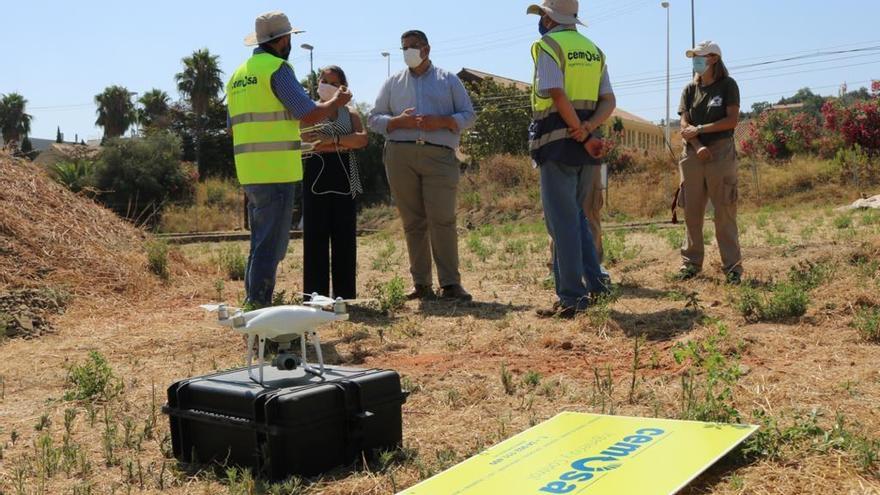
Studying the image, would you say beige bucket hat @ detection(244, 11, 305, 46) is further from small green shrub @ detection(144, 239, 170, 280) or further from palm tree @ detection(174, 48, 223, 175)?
palm tree @ detection(174, 48, 223, 175)

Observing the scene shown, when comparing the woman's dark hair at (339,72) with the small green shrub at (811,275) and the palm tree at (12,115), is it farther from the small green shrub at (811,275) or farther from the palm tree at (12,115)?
the palm tree at (12,115)

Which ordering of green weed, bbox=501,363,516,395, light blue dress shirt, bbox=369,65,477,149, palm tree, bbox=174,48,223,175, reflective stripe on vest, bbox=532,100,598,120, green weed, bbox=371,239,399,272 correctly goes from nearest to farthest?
green weed, bbox=501,363,516,395 → reflective stripe on vest, bbox=532,100,598,120 → light blue dress shirt, bbox=369,65,477,149 → green weed, bbox=371,239,399,272 → palm tree, bbox=174,48,223,175

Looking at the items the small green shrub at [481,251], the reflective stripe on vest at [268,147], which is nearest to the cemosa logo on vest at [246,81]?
the reflective stripe on vest at [268,147]

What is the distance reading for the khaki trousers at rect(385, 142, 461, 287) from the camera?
7.50 meters

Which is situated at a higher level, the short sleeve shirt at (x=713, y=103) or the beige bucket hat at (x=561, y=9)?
the beige bucket hat at (x=561, y=9)

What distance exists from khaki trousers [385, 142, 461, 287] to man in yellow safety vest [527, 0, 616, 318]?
1163 millimetres

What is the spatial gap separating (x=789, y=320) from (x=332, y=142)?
3439 millimetres

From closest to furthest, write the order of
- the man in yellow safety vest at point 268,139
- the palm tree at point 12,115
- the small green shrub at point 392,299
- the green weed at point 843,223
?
the man in yellow safety vest at point 268,139 < the small green shrub at point 392,299 < the green weed at point 843,223 < the palm tree at point 12,115

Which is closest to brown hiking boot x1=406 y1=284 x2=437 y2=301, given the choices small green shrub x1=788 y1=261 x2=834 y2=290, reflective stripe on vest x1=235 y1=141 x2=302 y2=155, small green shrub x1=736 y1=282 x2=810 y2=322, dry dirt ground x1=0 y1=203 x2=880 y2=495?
dry dirt ground x1=0 y1=203 x2=880 y2=495

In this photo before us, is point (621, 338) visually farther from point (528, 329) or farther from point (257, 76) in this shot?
point (257, 76)

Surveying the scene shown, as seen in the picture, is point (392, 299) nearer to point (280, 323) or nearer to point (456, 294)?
point (456, 294)

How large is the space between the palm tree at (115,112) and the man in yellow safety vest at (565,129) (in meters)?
65.5

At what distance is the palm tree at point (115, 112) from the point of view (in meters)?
67.8

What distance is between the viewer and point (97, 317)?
24.4 ft
